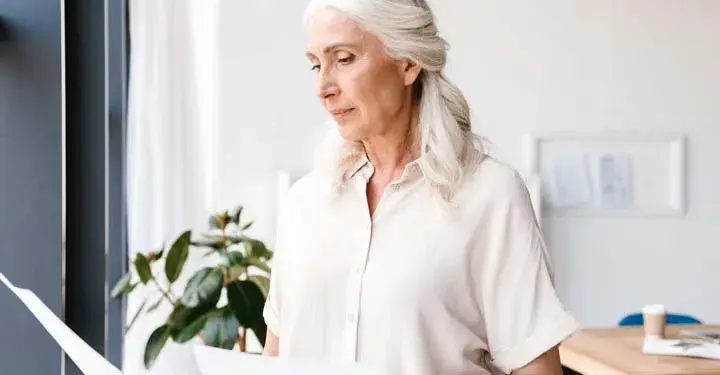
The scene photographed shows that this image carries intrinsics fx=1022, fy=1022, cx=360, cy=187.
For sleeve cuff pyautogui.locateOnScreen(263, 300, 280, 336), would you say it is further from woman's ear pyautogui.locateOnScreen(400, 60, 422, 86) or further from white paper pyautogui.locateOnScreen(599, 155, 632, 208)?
white paper pyautogui.locateOnScreen(599, 155, 632, 208)

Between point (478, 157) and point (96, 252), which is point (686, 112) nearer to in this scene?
point (96, 252)

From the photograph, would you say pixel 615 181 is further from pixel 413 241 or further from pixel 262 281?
pixel 413 241

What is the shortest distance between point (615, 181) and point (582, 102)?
384mm

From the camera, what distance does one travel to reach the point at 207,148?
4.16m

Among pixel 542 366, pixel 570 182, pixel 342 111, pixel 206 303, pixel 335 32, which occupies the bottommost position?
pixel 206 303

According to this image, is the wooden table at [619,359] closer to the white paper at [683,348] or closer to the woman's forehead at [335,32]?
the white paper at [683,348]

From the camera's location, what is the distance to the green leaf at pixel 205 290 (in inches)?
121

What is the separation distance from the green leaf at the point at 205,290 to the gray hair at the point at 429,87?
1540 millimetres

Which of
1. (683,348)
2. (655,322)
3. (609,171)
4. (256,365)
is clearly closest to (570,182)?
(609,171)

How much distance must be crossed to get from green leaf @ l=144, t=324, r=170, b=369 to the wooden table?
1157 millimetres

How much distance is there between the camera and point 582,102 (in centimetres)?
452

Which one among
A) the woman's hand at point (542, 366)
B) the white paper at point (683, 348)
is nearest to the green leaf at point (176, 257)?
the white paper at point (683, 348)

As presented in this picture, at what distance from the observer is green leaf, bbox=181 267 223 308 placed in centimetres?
307

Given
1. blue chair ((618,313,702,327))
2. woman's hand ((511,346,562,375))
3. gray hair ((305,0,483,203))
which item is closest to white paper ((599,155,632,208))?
blue chair ((618,313,702,327))
